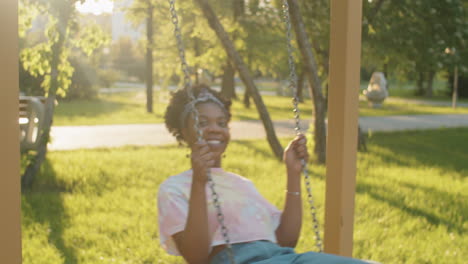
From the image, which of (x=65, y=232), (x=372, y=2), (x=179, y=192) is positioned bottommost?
(x=65, y=232)

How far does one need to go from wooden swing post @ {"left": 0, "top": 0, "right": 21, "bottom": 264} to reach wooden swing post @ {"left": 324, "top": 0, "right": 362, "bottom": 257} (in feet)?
4.40

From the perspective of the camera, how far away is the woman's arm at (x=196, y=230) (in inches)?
73.7

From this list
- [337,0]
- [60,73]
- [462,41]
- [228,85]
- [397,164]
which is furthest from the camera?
[228,85]

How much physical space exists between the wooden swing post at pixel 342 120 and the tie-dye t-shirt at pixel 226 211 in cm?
30

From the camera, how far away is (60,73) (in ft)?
17.5

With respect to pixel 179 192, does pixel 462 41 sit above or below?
above

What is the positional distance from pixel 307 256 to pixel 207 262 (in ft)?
1.41

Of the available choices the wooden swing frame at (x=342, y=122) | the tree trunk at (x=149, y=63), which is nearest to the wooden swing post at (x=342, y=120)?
the wooden swing frame at (x=342, y=122)

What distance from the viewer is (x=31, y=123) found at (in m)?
5.27

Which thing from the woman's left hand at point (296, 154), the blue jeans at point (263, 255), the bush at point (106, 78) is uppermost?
the bush at point (106, 78)

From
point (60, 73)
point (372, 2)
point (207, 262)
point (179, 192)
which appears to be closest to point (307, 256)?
point (207, 262)

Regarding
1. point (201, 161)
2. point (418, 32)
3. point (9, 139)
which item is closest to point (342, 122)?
point (201, 161)

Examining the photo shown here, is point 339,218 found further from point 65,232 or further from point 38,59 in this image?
point 38,59

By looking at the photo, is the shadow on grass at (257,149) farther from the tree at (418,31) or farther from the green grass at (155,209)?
the tree at (418,31)
